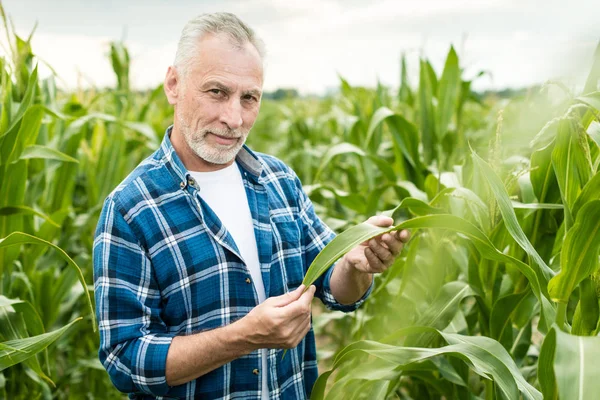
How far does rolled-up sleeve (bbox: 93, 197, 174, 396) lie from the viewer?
4.25 ft

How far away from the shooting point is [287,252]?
61.7 inches

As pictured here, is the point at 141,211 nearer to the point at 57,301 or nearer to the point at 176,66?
the point at 176,66

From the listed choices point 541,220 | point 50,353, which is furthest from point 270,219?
point 50,353

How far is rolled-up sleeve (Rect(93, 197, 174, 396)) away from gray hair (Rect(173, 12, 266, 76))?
0.39m

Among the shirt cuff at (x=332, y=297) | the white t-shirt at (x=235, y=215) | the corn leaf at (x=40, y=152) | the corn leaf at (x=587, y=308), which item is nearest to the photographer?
the corn leaf at (x=587, y=308)

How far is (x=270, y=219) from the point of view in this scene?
60.8 inches

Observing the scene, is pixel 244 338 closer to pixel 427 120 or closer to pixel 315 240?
pixel 315 240

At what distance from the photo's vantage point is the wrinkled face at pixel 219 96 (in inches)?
55.3

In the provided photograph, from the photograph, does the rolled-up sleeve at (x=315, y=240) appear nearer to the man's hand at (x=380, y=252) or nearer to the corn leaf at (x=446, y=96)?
the man's hand at (x=380, y=252)

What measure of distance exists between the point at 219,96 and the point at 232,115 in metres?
0.06

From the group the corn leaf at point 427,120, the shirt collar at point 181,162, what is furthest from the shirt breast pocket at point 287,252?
the corn leaf at point 427,120

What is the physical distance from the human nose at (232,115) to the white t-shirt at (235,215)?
5.9 inches

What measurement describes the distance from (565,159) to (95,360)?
187cm

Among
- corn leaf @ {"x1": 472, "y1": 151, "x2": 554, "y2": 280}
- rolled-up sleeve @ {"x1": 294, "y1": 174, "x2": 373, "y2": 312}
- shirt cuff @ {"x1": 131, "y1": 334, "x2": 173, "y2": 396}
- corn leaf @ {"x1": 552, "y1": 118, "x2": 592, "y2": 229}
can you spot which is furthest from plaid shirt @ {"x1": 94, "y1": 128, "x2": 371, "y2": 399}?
corn leaf @ {"x1": 552, "y1": 118, "x2": 592, "y2": 229}
